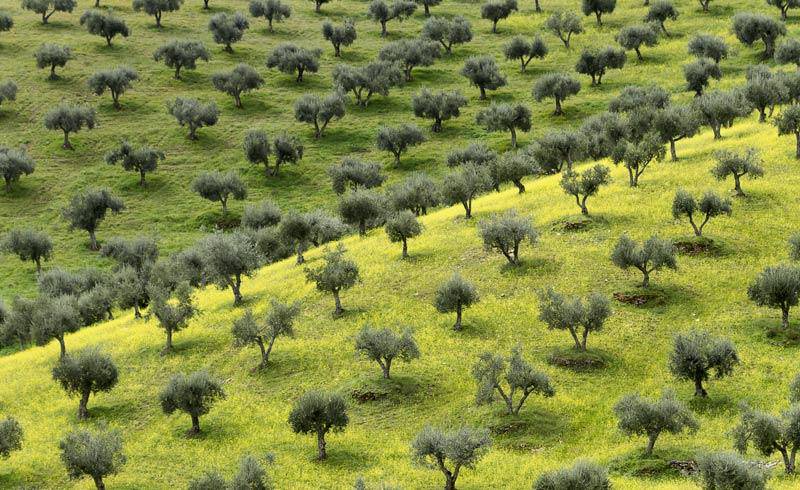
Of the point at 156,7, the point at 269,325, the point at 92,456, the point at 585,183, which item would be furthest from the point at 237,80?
the point at 92,456

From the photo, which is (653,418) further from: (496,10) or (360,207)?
(496,10)

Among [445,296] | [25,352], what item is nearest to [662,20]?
[445,296]

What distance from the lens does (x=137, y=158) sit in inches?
4818

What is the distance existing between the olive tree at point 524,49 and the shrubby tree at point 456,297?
290 ft

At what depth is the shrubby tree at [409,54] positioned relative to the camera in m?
148

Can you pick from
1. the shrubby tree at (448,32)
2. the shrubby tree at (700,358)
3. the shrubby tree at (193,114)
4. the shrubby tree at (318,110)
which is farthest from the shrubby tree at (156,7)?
the shrubby tree at (700,358)

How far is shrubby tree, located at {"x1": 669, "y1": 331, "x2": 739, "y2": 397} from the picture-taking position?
5116cm

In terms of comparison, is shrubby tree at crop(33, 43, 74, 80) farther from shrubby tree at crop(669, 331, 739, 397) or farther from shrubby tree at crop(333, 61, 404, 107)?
shrubby tree at crop(669, 331, 739, 397)

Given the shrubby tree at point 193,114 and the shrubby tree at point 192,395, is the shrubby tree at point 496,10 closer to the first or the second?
the shrubby tree at point 193,114

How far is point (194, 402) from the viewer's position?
2206 inches

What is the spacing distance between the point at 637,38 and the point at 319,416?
338 ft

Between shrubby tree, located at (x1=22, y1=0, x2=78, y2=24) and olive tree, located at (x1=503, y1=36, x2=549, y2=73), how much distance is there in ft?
264

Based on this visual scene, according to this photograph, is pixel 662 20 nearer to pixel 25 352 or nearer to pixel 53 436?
pixel 25 352

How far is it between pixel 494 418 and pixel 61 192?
84.0m
